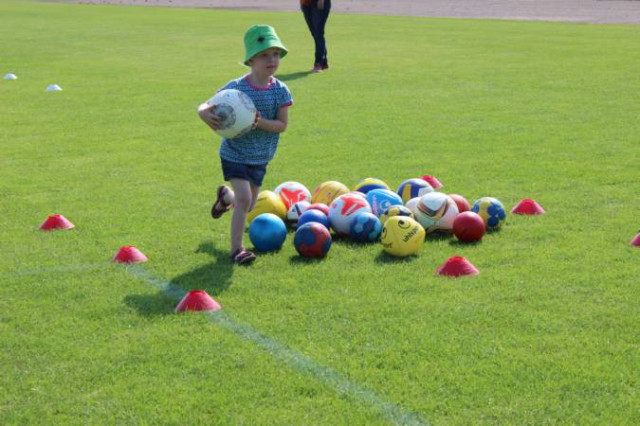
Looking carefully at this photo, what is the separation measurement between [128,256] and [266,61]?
187 cm

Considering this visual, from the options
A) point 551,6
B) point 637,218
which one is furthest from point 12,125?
point 551,6

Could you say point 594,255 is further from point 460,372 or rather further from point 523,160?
point 523,160

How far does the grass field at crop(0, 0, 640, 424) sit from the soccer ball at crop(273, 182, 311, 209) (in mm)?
624

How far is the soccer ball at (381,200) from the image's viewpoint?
7.93 m

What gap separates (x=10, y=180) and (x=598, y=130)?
7.68 m

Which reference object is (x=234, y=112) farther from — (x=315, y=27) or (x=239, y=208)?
(x=315, y=27)

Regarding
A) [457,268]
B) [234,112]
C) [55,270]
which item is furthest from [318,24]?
[457,268]

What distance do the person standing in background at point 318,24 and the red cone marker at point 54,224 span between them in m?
12.4

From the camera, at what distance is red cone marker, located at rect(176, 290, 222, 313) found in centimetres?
604

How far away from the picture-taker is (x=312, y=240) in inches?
278

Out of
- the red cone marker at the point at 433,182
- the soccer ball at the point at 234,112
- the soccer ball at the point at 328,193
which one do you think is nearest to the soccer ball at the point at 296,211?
the soccer ball at the point at 328,193

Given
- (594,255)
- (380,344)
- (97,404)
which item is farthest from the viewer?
(594,255)

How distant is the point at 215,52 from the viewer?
24453 mm

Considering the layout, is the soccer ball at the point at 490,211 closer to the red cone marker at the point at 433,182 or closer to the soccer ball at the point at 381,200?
the soccer ball at the point at 381,200
